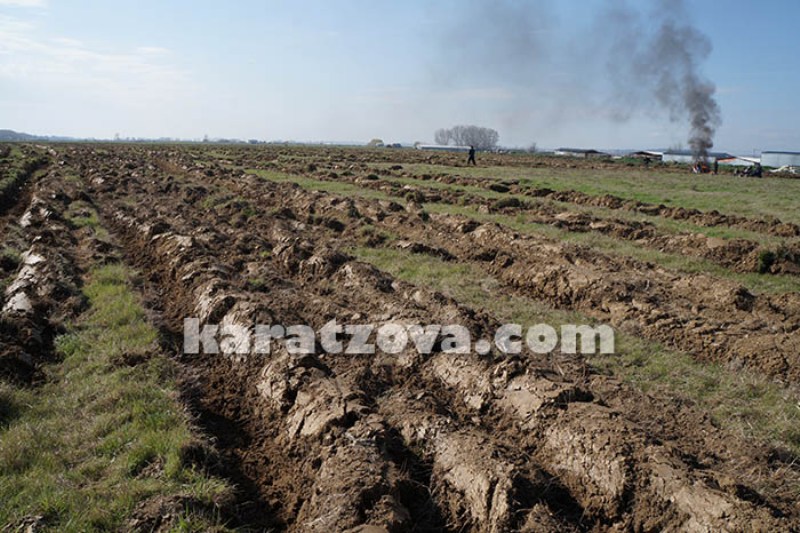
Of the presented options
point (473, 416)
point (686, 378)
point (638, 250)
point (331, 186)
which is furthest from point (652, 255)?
point (331, 186)

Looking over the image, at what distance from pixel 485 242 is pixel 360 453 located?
32.2ft

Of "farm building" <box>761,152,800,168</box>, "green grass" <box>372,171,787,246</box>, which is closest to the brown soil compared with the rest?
"green grass" <box>372,171,787,246</box>

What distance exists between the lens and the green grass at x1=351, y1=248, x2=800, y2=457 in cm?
526

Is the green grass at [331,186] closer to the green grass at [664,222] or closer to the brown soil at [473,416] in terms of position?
the green grass at [664,222]

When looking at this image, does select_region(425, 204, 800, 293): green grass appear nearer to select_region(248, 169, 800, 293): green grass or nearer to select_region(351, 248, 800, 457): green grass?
select_region(248, 169, 800, 293): green grass

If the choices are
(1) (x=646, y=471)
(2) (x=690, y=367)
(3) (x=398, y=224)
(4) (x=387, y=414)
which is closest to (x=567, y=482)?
(1) (x=646, y=471)

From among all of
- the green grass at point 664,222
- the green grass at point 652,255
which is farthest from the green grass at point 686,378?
the green grass at point 664,222

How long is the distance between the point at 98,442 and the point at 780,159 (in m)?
84.2

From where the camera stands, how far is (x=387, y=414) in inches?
197

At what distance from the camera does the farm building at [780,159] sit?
218 ft

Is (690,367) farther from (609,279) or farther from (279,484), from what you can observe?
(279,484)

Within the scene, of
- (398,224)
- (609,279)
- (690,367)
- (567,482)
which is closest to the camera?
(567,482)

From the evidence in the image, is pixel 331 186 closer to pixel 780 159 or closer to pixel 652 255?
pixel 652 255

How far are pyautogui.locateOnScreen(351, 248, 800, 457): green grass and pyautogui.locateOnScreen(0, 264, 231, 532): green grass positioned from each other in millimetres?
4905
